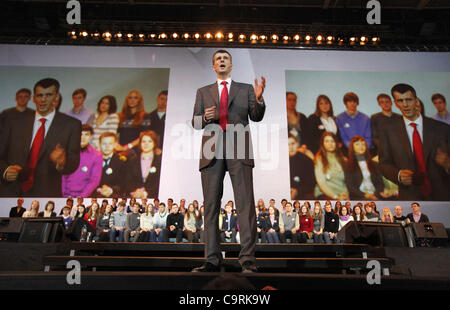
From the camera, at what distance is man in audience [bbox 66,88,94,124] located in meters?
10.5

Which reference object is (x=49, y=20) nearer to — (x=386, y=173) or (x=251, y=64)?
(x=251, y=64)

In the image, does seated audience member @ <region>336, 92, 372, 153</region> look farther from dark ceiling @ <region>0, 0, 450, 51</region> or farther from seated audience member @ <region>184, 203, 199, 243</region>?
seated audience member @ <region>184, 203, 199, 243</region>

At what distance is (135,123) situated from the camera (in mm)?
10430

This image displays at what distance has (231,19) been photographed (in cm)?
1039

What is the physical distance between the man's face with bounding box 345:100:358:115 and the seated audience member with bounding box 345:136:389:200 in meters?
0.93

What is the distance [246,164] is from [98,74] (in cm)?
974

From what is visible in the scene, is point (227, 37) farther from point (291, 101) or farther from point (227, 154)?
point (227, 154)

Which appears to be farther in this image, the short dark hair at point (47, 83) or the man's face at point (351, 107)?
the short dark hair at point (47, 83)

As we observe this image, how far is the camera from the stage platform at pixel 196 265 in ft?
6.44

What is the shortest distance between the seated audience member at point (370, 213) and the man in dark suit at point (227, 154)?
7.07 metres

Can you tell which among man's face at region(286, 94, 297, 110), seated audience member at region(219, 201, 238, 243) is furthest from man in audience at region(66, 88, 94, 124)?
man's face at region(286, 94, 297, 110)

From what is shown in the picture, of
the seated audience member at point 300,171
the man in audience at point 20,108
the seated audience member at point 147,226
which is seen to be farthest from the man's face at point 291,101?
the man in audience at point 20,108

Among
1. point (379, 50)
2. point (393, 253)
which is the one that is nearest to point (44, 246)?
point (393, 253)

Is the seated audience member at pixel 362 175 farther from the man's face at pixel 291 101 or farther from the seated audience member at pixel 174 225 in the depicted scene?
the seated audience member at pixel 174 225
